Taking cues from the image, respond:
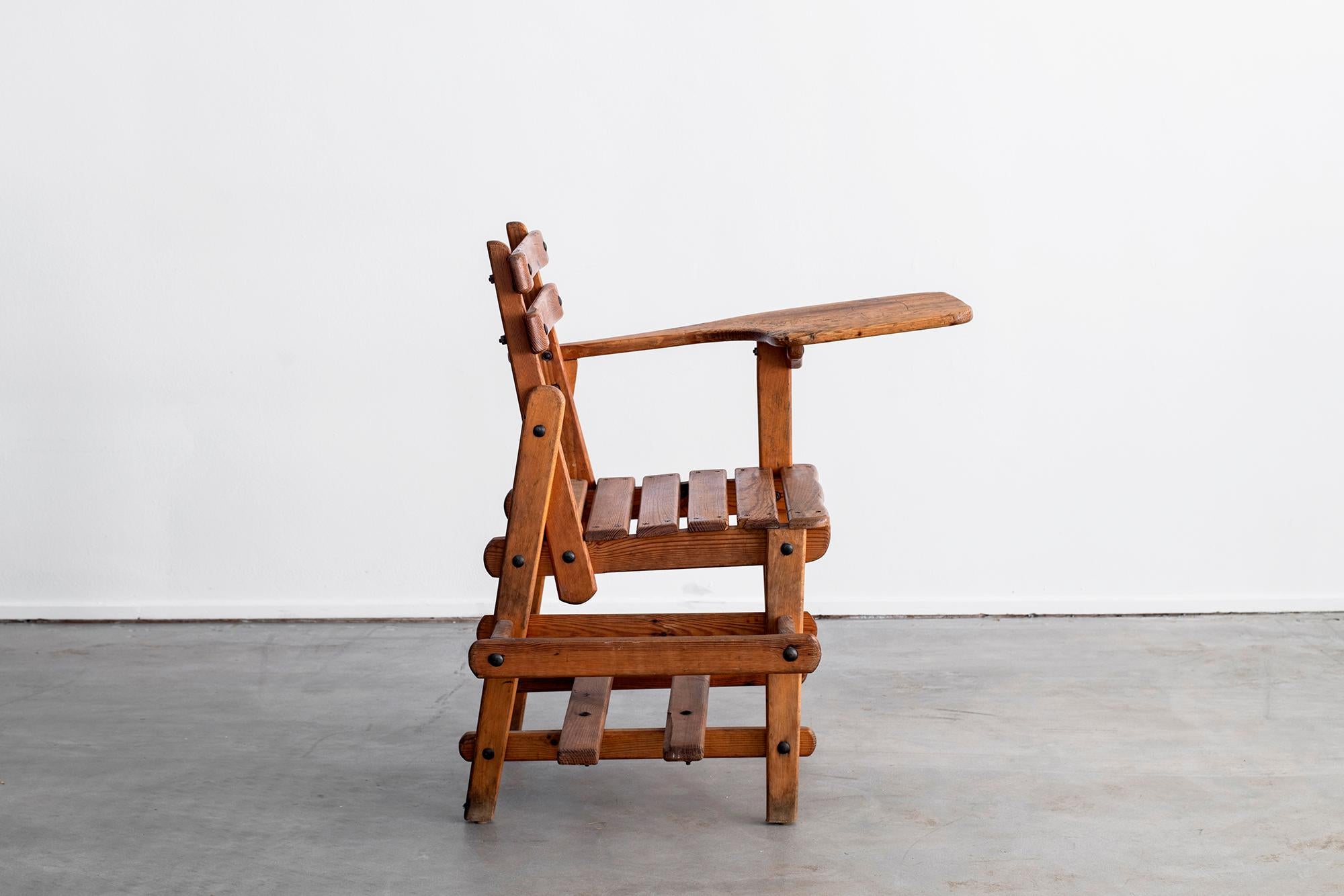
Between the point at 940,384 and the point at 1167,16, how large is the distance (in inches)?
43.9

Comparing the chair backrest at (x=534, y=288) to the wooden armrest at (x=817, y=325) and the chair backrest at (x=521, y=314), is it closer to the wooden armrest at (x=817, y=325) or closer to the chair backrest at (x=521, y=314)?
the chair backrest at (x=521, y=314)

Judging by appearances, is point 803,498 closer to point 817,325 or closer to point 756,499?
point 756,499

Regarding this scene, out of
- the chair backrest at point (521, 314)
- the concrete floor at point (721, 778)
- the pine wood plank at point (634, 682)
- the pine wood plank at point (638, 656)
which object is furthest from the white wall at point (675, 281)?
the pine wood plank at point (638, 656)

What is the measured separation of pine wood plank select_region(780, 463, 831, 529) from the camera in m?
2.11

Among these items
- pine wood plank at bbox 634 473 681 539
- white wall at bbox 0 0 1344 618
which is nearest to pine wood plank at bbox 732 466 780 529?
pine wood plank at bbox 634 473 681 539

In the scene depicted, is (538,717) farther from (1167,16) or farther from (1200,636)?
(1167,16)

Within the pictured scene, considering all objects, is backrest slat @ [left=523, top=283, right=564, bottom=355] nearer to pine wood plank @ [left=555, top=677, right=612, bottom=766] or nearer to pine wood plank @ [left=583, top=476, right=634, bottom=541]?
pine wood plank @ [left=583, top=476, right=634, bottom=541]

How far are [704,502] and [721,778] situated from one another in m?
0.53

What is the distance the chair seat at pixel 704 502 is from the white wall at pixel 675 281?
1.06 m

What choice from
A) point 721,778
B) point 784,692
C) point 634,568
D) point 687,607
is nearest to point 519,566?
point 634,568

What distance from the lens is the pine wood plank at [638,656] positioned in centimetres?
207

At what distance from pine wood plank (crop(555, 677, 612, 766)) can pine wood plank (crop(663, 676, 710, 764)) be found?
12 centimetres

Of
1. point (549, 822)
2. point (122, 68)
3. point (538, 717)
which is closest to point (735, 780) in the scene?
point (549, 822)

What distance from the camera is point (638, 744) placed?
2.17 m
